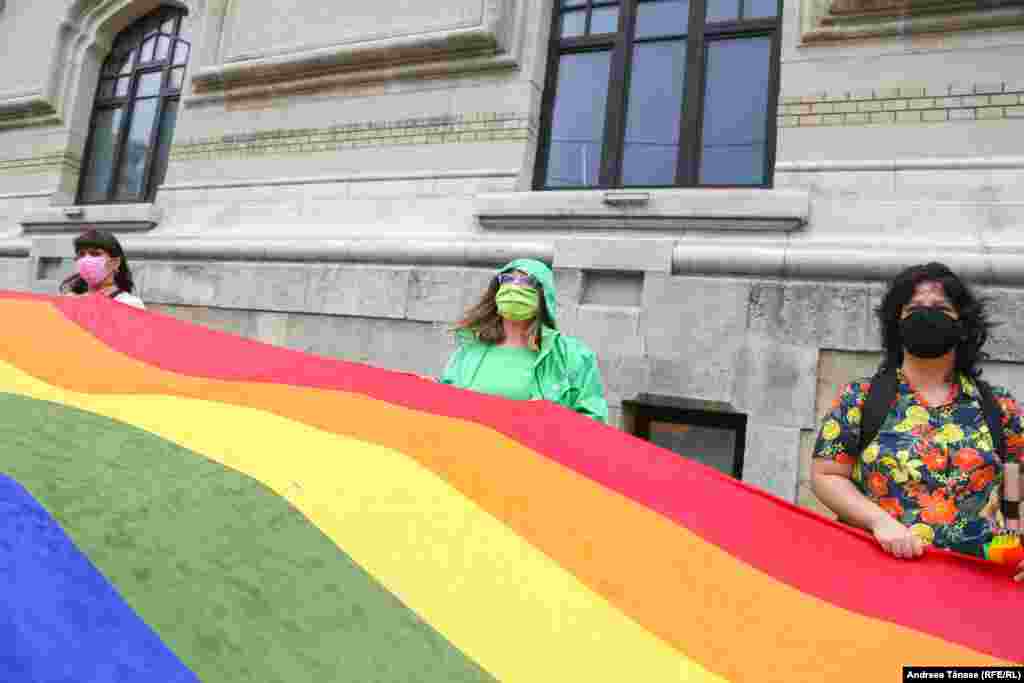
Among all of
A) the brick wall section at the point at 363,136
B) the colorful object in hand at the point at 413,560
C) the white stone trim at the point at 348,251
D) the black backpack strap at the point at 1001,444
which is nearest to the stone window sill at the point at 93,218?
the white stone trim at the point at 348,251

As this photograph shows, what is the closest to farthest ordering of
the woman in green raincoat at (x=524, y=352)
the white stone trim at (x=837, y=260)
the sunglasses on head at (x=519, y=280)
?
1. the woman in green raincoat at (x=524, y=352)
2. the sunglasses on head at (x=519, y=280)
3. the white stone trim at (x=837, y=260)

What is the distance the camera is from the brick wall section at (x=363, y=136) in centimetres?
590

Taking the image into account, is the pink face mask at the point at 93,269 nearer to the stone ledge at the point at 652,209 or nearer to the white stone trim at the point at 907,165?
the stone ledge at the point at 652,209

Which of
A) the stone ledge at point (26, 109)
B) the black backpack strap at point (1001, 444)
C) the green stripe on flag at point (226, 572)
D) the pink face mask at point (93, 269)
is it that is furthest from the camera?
the stone ledge at point (26, 109)

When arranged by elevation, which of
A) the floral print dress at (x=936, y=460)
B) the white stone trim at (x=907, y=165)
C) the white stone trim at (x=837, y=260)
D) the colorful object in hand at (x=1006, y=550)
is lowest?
the colorful object in hand at (x=1006, y=550)

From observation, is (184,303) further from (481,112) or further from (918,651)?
(918,651)

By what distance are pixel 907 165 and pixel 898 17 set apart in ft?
3.66

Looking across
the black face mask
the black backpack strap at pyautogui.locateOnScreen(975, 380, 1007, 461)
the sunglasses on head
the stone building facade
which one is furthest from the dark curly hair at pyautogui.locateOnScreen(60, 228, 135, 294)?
the black backpack strap at pyautogui.locateOnScreen(975, 380, 1007, 461)

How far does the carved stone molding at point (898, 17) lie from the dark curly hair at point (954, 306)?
3244 millimetres

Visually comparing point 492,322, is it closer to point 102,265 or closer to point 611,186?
point 102,265

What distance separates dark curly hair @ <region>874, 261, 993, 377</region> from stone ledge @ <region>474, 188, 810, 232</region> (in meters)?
2.38

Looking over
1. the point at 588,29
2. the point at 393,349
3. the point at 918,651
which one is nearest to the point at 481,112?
the point at 588,29

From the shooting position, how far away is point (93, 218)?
768 cm

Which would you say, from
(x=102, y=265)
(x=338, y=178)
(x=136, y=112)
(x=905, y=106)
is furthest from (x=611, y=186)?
(x=136, y=112)
